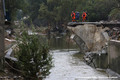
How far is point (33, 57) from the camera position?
7.20m

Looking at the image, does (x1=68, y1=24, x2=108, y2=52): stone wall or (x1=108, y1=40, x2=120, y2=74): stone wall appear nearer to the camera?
(x1=108, y1=40, x2=120, y2=74): stone wall

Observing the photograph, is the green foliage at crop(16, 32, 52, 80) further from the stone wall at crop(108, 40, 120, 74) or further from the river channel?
the stone wall at crop(108, 40, 120, 74)

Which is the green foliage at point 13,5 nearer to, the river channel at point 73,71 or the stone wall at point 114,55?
the river channel at point 73,71

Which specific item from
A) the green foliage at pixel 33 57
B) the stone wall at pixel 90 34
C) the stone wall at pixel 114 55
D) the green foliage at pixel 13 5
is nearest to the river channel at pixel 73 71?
the stone wall at pixel 114 55

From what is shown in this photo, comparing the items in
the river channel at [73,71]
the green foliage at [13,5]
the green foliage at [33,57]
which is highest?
the green foliage at [13,5]

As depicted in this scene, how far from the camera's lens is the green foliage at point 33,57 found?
7.16 meters

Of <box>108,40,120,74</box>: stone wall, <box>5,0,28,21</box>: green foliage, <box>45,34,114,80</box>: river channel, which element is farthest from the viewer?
<box>5,0,28,21</box>: green foliage

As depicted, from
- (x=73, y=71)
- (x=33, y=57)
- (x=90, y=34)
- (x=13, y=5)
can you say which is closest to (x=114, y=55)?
(x=73, y=71)

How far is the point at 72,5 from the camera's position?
48938 mm

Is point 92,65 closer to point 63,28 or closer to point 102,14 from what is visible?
point 102,14

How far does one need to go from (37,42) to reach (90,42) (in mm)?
14433

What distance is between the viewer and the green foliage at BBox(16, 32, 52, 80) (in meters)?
7.16

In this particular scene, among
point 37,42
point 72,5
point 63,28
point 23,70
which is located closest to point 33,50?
point 37,42

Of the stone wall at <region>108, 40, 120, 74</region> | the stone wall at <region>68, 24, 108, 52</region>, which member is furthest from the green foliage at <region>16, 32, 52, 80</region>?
the stone wall at <region>68, 24, 108, 52</region>
